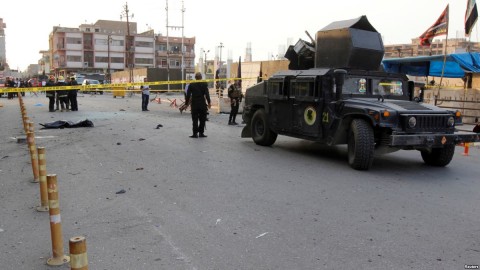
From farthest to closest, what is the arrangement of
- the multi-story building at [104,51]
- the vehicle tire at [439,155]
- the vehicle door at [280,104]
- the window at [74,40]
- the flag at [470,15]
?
1. the multi-story building at [104,51]
2. the window at [74,40]
3. the flag at [470,15]
4. the vehicle door at [280,104]
5. the vehicle tire at [439,155]

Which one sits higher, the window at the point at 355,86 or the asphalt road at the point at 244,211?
the window at the point at 355,86

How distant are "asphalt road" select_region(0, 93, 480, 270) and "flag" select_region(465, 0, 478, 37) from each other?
885 cm

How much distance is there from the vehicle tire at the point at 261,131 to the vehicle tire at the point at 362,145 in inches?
121

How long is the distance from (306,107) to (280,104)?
3.38 ft

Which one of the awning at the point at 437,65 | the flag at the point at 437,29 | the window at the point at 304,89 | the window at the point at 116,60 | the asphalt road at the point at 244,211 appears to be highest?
the window at the point at 116,60

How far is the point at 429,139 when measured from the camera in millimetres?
7590

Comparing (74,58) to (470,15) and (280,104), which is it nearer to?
(470,15)

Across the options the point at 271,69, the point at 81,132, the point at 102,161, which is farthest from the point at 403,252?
the point at 271,69

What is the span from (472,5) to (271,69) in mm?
14415

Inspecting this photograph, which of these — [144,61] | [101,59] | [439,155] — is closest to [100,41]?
[101,59]

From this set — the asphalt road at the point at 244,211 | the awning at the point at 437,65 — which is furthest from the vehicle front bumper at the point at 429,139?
the awning at the point at 437,65

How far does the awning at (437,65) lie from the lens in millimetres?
16469

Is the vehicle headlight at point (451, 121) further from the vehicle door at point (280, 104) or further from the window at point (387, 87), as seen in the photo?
the vehicle door at point (280, 104)

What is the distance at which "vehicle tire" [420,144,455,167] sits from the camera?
8.29 meters
